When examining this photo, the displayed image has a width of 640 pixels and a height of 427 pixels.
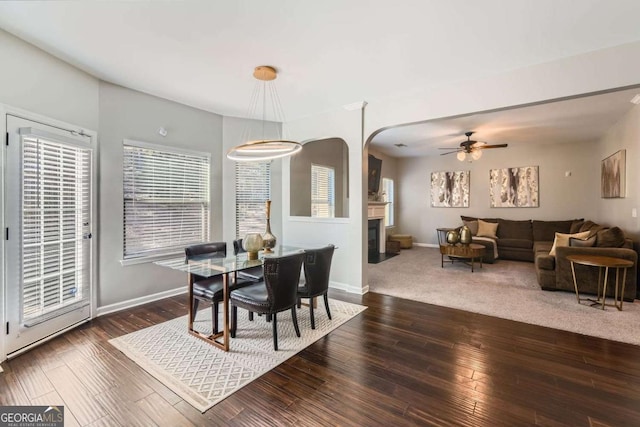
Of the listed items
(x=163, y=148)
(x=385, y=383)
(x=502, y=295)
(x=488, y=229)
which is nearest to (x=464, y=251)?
(x=502, y=295)

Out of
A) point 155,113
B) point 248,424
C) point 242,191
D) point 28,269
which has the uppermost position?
point 155,113

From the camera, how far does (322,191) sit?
5.92 metres

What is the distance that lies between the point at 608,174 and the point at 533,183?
180cm

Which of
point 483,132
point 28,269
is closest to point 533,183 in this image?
point 483,132

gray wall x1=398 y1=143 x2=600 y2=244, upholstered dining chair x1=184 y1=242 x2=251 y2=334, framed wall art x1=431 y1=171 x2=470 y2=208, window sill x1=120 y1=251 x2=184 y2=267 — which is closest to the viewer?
upholstered dining chair x1=184 y1=242 x2=251 y2=334

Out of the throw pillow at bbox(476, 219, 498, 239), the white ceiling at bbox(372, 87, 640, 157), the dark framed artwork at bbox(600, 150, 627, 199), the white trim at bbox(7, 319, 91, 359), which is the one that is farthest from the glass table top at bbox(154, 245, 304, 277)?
the throw pillow at bbox(476, 219, 498, 239)

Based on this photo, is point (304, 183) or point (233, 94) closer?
point (233, 94)

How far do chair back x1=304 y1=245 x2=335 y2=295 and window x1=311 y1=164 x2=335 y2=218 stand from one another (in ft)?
8.90

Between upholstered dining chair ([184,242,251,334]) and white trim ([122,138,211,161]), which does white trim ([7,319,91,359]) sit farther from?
white trim ([122,138,211,161])

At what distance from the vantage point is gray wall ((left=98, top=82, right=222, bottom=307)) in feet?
10.9

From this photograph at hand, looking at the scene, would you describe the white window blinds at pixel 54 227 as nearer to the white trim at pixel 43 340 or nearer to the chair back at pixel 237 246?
the white trim at pixel 43 340

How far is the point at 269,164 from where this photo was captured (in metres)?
4.85

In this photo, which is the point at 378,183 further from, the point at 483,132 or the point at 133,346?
the point at 133,346

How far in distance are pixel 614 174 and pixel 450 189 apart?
3.49 metres
